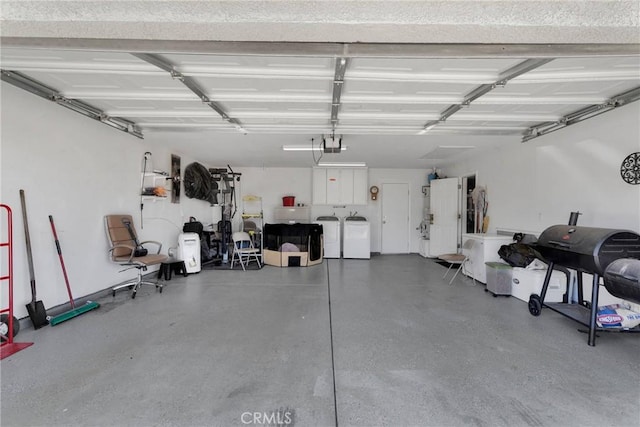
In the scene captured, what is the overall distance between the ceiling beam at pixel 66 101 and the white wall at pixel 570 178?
19.7 feet

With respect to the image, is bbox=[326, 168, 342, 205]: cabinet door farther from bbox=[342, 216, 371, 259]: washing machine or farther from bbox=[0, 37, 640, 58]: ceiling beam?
bbox=[0, 37, 640, 58]: ceiling beam

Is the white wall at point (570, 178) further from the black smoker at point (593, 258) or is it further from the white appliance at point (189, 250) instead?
the white appliance at point (189, 250)

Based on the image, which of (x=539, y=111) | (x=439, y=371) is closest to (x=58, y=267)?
(x=439, y=371)

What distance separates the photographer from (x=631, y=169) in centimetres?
279

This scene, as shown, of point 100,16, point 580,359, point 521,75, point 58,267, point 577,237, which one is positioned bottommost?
point 580,359

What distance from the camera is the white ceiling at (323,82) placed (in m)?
1.64

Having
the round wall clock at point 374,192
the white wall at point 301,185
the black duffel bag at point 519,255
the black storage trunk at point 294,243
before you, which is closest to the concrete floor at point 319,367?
the black duffel bag at point 519,255

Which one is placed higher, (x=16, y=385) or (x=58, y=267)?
(x=58, y=267)

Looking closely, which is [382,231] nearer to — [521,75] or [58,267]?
[521,75]

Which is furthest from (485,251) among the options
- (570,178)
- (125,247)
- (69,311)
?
(69,311)

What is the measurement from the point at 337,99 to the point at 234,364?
2599 mm

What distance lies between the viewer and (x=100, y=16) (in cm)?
133

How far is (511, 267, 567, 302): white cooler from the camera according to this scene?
11.2ft

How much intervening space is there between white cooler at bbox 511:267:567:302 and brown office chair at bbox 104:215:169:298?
5134 mm
